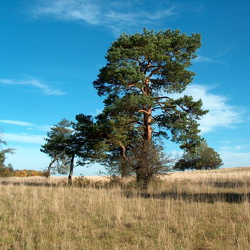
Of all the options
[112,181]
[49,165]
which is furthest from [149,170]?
[49,165]

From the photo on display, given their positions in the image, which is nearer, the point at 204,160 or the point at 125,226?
the point at 125,226

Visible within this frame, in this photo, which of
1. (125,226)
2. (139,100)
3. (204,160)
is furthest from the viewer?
(204,160)

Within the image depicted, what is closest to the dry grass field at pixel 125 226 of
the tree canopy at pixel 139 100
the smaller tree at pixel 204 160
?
the tree canopy at pixel 139 100

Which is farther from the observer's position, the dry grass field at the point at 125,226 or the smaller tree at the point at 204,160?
the smaller tree at the point at 204,160

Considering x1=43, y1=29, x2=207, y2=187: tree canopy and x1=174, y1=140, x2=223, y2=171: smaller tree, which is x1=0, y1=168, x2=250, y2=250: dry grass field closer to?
x1=43, y1=29, x2=207, y2=187: tree canopy

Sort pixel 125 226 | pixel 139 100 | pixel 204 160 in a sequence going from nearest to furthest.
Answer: pixel 125 226, pixel 139 100, pixel 204 160

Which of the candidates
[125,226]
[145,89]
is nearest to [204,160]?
→ [145,89]

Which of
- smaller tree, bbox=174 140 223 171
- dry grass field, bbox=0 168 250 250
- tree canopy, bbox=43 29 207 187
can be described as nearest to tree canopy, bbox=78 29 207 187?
tree canopy, bbox=43 29 207 187

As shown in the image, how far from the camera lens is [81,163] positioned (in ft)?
79.8

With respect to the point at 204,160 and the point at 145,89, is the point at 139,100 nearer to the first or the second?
the point at 145,89

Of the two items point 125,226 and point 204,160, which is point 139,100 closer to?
point 125,226

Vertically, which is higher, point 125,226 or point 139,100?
point 139,100

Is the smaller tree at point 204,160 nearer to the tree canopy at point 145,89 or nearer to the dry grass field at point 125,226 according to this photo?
the tree canopy at point 145,89

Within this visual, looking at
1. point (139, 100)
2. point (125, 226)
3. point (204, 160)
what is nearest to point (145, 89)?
point (139, 100)
